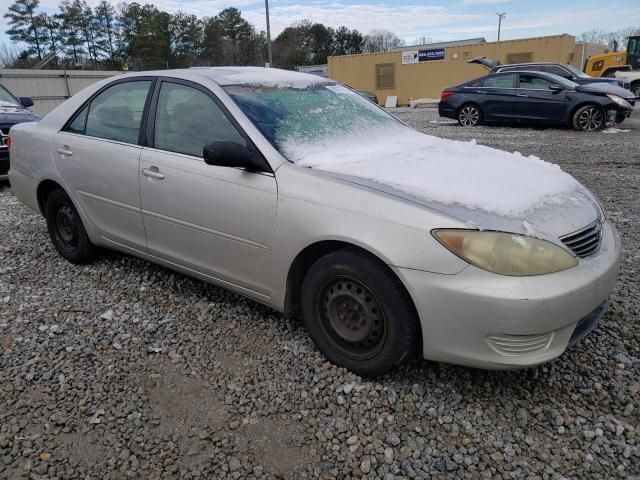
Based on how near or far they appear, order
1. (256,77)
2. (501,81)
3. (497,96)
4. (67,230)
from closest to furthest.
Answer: (256,77) < (67,230) < (501,81) < (497,96)

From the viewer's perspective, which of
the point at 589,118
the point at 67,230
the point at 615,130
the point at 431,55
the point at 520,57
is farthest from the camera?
the point at 431,55

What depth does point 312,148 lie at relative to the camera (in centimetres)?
290

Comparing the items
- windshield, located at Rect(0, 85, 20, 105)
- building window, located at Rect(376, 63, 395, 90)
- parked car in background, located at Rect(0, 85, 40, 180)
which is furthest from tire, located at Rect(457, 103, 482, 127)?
building window, located at Rect(376, 63, 395, 90)

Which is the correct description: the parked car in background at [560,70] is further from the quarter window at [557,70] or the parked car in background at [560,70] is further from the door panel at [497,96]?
the door panel at [497,96]

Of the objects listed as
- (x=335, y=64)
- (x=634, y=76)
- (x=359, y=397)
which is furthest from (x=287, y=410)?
(x=335, y=64)

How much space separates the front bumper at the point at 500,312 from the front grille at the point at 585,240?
0.07m

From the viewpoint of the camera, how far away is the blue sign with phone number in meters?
25.4

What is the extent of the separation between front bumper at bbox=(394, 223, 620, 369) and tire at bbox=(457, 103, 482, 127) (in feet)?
38.5

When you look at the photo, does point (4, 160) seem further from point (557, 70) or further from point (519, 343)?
point (557, 70)

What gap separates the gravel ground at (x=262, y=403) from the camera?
212cm

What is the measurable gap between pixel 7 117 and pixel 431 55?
22.0m

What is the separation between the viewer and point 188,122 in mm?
3217

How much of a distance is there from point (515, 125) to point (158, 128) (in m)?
11.8

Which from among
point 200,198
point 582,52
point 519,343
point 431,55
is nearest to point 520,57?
point 431,55
